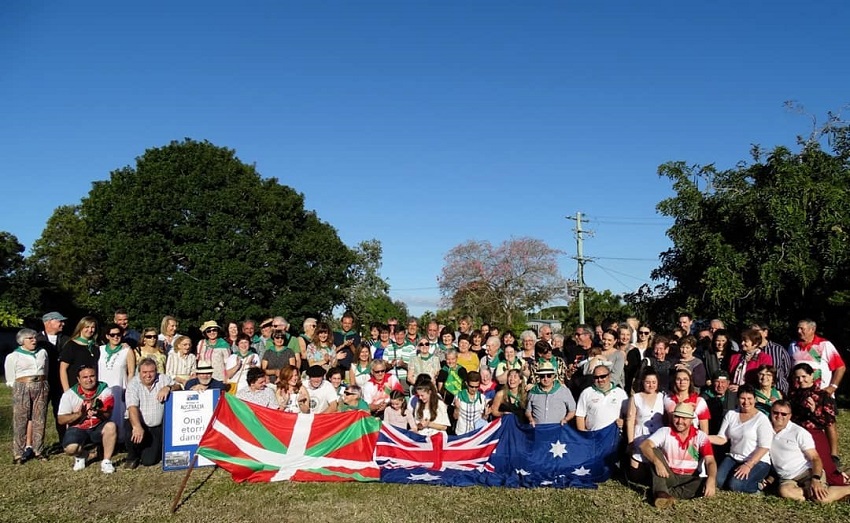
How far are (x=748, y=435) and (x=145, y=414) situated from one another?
718cm

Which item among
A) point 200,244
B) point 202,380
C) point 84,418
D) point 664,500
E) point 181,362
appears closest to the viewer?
point 664,500

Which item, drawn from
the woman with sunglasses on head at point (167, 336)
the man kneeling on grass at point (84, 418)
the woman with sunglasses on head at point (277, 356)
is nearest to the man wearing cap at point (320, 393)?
the woman with sunglasses on head at point (277, 356)

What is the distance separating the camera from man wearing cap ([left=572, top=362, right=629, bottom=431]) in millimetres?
7898

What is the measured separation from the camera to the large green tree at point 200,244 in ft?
97.9

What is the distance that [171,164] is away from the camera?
3131 centimetres

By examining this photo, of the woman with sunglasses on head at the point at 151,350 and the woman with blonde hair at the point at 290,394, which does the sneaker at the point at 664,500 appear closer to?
the woman with blonde hair at the point at 290,394

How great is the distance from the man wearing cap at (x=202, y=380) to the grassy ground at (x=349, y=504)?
1329 millimetres

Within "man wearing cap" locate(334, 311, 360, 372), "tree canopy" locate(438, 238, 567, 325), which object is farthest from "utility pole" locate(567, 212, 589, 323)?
"man wearing cap" locate(334, 311, 360, 372)

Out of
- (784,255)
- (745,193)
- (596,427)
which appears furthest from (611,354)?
(745,193)

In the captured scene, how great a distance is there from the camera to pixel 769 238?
1480cm

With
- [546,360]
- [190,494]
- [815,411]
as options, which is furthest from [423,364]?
[815,411]

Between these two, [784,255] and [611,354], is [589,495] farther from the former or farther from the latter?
[784,255]

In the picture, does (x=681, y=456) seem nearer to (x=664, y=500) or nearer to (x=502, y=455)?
(x=664, y=500)

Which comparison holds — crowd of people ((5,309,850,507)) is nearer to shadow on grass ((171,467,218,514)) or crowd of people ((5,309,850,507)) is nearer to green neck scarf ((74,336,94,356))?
green neck scarf ((74,336,94,356))
